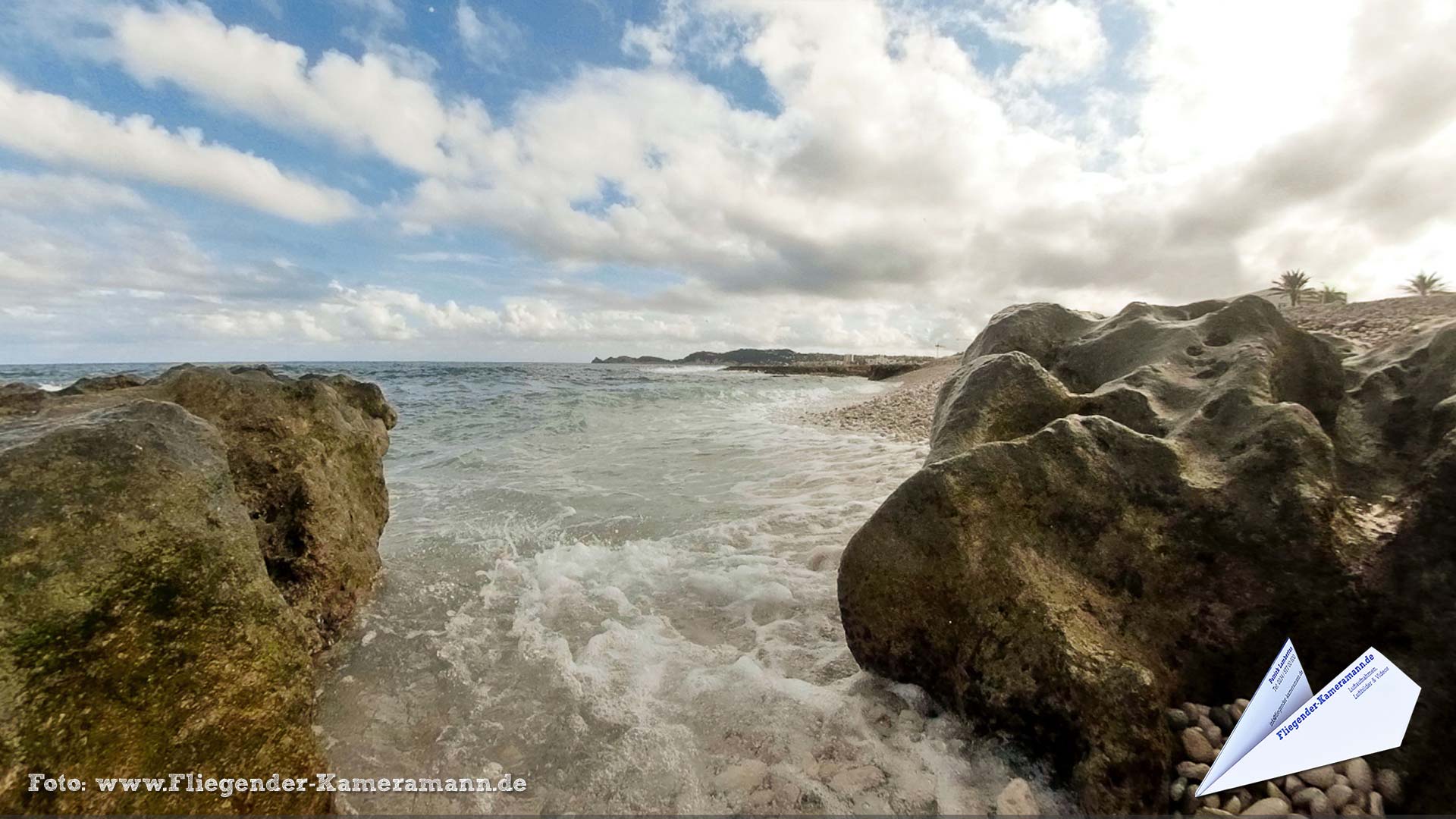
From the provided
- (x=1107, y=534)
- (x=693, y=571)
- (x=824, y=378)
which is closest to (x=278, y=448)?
(x=693, y=571)

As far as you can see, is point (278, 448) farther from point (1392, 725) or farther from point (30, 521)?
point (1392, 725)

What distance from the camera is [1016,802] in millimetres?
2877

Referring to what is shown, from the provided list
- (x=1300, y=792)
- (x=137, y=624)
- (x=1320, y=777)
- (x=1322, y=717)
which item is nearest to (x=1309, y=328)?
(x=1320, y=777)

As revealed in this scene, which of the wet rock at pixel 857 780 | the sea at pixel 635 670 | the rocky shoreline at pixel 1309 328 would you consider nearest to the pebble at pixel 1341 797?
the sea at pixel 635 670

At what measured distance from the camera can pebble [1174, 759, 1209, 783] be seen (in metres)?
2.79

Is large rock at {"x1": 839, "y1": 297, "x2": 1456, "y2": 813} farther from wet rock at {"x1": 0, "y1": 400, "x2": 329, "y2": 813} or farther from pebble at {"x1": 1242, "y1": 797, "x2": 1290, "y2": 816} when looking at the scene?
wet rock at {"x1": 0, "y1": 400, "x2": 329, "y2": 813}

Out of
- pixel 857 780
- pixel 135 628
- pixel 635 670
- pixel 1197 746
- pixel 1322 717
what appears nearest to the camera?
pixel 1322 717

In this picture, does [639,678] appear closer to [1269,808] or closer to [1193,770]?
[1193,770]

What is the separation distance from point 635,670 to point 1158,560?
3634mm

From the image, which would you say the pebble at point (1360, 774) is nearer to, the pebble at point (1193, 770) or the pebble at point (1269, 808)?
the pebble at point (1269, 808)

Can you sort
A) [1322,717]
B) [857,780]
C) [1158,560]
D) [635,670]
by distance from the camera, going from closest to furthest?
[1322,717]
[857,780]
[1158,560]
[635,670]

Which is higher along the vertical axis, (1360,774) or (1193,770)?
(1360,774)

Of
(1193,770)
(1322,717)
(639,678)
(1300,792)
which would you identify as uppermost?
(1322,717)

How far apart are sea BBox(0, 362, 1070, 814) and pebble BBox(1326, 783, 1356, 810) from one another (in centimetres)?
103
